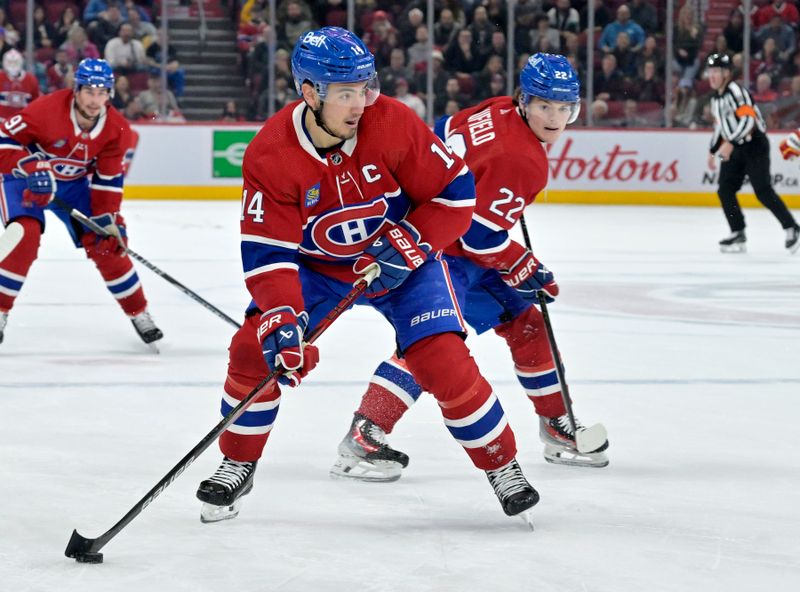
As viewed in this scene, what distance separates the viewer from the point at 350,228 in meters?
2.55

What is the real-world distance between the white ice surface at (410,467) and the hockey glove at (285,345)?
1.01ft

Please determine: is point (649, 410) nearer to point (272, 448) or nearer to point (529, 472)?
point (529, 472)

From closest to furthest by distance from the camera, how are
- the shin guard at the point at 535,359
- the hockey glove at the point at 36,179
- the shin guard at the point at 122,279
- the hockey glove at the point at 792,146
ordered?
the shin guard at the point at 535,359 → the hockey glove at the point at 36,179 → the shin guard at the point at 122,279 → the hockey glove at the point at 792,146

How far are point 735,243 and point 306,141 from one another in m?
5.63

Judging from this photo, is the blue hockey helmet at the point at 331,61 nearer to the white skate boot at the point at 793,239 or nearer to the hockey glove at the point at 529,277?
the hockey glove at the point at 529,277

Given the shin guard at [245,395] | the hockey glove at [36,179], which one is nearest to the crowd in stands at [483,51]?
the hockey glove at [36,179]

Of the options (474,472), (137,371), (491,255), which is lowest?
(137,371)

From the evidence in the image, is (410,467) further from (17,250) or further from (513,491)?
(17,250)

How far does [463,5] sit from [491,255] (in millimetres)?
8407

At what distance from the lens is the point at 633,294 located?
589cm

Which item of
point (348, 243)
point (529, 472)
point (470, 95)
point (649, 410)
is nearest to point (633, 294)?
point (649, 410)

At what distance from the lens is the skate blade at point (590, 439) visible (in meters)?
2.97

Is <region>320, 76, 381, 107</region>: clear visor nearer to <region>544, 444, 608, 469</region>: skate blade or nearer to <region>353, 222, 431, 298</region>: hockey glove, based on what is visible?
<region>353, 222, 431, 298</region>: hockey glove

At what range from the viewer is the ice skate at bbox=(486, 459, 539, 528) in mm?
2449
